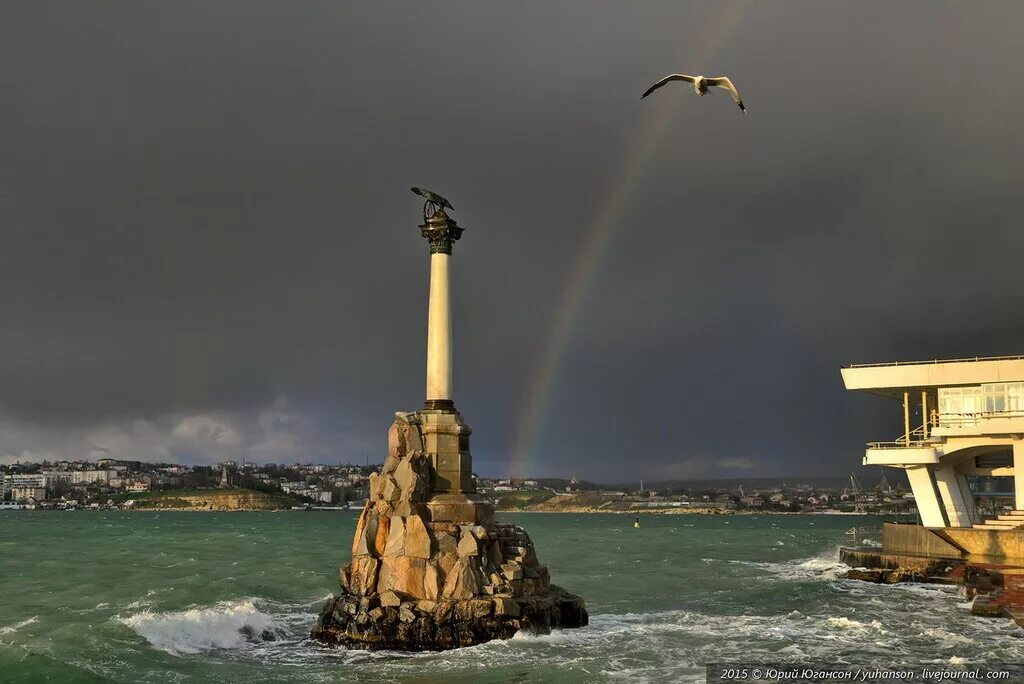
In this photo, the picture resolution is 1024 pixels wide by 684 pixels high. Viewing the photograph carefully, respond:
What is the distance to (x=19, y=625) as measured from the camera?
28.3m

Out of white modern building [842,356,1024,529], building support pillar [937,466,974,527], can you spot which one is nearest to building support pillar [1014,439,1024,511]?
white modern building [842,356,1024,529]

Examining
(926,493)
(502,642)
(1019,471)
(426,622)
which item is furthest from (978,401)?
(426,622)

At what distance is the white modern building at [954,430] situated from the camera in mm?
44031

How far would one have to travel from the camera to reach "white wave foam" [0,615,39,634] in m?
27.2

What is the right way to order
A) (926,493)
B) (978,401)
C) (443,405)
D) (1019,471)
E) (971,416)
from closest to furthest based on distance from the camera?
(443,405)
(1019,471)
(971,416)
(978,401)
(926,493)

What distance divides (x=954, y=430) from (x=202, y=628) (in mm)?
34453

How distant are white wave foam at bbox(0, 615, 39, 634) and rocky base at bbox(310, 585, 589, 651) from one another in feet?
29.3

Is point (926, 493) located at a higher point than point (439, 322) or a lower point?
lower

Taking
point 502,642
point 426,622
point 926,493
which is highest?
point 926,493

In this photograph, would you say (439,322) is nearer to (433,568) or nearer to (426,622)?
(433,568)

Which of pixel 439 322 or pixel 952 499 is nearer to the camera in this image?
pixel 439 322

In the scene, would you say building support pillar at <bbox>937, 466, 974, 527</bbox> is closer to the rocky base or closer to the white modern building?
the white modern building

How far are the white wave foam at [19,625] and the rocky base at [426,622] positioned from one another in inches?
351

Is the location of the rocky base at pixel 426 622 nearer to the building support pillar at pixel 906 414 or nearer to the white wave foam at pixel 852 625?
the white wave foam at pixel 852 625
